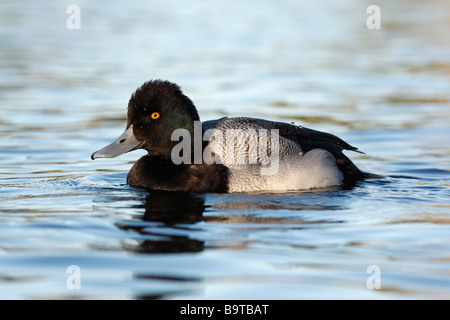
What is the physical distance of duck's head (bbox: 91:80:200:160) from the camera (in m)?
8.48

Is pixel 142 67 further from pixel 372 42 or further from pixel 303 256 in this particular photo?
pixel 303 256

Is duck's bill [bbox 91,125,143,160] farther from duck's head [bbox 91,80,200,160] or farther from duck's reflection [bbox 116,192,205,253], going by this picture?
duck's reflection [bbox 116,192,205,253]

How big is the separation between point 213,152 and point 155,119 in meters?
0.70

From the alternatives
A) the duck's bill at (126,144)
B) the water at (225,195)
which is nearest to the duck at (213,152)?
the duck's bill at (126,144)

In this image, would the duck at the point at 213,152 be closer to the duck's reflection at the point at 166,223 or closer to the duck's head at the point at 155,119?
the duck's head at the point at 155,119

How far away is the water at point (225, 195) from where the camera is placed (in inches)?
226

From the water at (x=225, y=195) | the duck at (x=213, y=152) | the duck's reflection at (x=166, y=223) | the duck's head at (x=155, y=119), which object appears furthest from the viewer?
the duck's head at (x=155, y=119)

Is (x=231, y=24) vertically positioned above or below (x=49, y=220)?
above

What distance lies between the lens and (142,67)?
57.1ft

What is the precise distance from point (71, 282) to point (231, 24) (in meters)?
19.4

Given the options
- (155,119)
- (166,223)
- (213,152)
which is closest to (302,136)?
(213,152)

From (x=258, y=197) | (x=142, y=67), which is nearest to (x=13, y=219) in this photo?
(x=258, y=197)

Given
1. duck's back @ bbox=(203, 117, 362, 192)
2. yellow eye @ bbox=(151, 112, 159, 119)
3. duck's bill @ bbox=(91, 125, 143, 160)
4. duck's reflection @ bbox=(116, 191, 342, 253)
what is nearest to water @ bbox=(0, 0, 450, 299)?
duck's reflection @ bbox=(116, 191, 342, 253)

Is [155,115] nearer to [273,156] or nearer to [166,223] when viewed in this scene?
[273,156]
